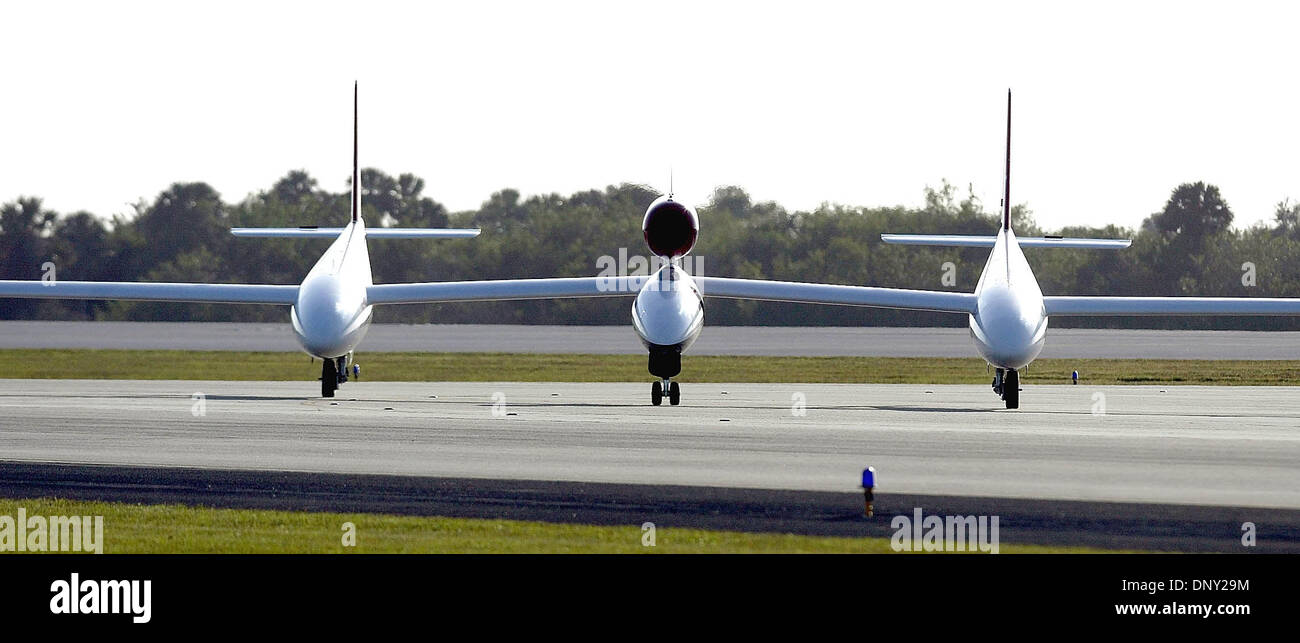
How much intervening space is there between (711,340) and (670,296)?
32.7 metres

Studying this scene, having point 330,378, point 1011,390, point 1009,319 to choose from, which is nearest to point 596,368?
point 330,378

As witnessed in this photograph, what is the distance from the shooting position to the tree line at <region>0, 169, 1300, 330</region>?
66.8 m

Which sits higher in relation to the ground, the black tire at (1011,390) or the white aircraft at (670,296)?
the white aircraft at (670,296)

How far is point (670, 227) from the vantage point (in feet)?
76.6

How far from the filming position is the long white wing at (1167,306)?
30172 millimetres

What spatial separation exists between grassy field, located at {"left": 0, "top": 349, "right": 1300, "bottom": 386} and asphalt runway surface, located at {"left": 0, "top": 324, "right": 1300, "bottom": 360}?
7.65 ft

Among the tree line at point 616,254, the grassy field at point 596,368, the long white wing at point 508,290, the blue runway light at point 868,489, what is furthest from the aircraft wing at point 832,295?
the tree line at point 616,254

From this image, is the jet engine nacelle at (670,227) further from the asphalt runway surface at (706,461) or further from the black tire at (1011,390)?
the black tire at (1011,390)

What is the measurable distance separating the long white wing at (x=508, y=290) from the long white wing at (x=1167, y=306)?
8.53 m

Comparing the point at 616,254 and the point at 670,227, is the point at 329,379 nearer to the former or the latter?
the point at 670,227

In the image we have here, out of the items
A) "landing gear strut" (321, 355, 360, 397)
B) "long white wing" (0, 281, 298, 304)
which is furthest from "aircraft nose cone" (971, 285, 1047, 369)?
"long white wing" (0, 281, 298, 304)
